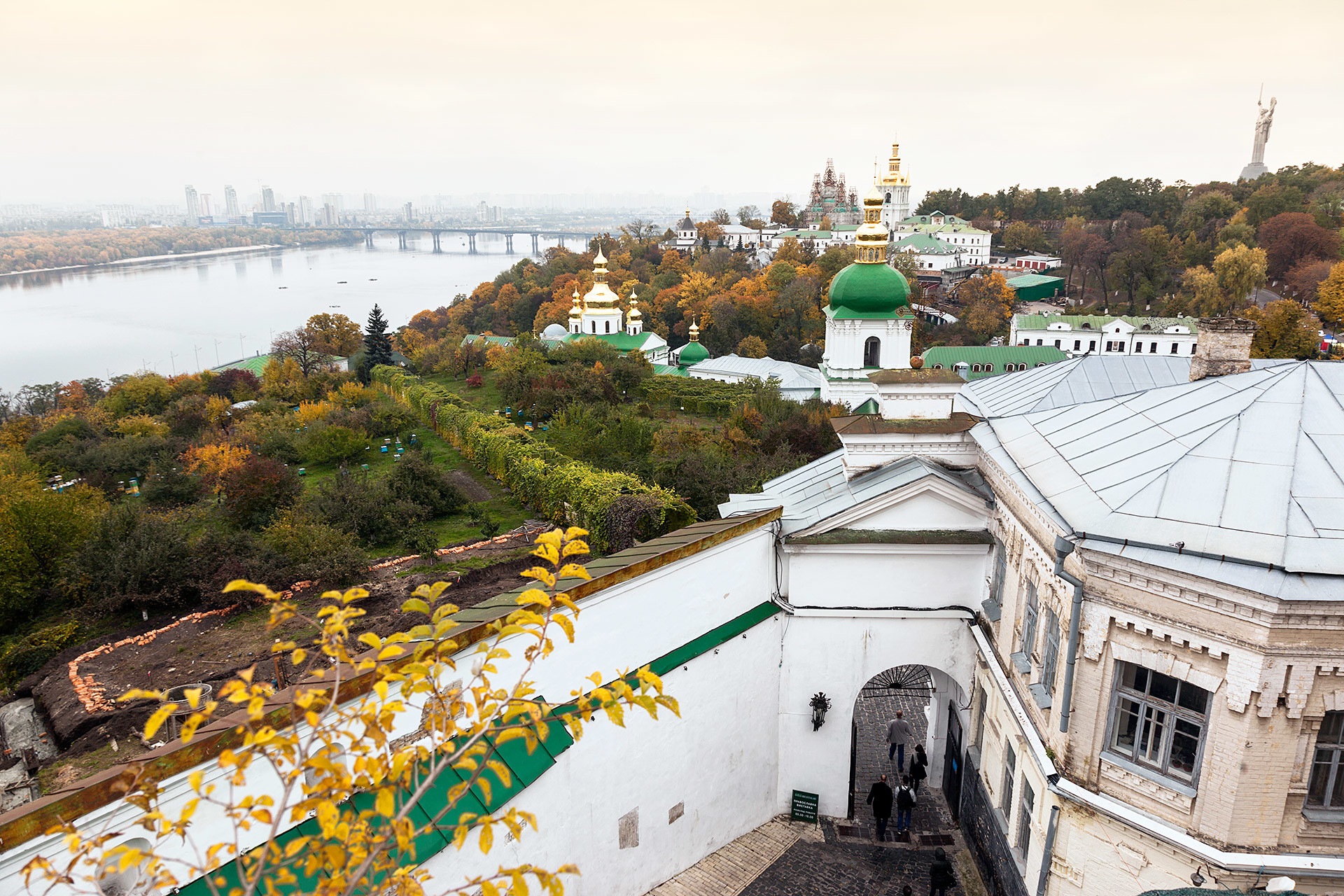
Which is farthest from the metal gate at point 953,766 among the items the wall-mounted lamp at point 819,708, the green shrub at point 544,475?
the green shrub at point 544,475

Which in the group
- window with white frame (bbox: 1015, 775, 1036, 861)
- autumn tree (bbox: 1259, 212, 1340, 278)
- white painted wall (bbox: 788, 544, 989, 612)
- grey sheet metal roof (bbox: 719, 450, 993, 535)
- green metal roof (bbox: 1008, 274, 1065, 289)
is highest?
autumn tree (bbox: 1259, 212, 1340, 278)

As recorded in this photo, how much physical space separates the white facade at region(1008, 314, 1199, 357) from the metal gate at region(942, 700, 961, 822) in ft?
208

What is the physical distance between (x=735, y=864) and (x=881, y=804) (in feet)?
8.71

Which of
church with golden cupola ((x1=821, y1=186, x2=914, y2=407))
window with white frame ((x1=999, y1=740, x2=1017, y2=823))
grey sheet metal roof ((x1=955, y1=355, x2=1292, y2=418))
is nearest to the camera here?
window with white frame ((x1=999, y1=740, x2=1017, y2=823))

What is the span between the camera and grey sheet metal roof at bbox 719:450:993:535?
41.6 ft

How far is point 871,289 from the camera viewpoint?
3844cm

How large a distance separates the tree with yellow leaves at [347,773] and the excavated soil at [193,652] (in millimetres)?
7866

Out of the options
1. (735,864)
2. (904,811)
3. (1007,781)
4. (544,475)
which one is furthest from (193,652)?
(1007,781)

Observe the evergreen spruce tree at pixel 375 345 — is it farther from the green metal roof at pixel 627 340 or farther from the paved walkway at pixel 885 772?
the paved walkway at pixel 885 772

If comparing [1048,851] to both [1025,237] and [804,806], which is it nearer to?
[804,806]

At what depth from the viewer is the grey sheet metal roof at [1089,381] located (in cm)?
1211

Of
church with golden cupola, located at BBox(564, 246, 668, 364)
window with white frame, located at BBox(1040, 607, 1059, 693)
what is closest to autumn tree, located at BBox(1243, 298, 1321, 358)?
church with golden cupola, located at BBox(564, 246, 668, 364)

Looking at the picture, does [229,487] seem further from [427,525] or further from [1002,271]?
[1002,271]

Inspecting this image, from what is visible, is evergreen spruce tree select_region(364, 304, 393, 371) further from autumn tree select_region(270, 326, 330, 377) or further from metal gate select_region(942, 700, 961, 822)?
metal gate select_region(942, 700, 961, 822)
